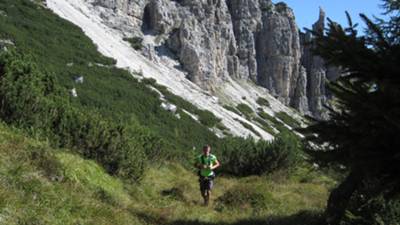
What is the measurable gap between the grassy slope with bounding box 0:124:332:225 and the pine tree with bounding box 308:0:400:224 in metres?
2.43

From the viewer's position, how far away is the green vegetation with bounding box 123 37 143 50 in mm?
52031

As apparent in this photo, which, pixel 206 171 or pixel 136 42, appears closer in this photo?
pixel 206 171

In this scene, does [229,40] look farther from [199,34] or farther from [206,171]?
[206,171]

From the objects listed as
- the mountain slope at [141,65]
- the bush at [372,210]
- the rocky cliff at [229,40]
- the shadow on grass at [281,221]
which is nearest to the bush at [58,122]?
the shadow on grass at [281,221]

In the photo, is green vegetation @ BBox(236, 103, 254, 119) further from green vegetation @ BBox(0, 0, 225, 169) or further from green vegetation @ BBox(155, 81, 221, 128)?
green vegetation @ BBox(0, 0, 225, 169)

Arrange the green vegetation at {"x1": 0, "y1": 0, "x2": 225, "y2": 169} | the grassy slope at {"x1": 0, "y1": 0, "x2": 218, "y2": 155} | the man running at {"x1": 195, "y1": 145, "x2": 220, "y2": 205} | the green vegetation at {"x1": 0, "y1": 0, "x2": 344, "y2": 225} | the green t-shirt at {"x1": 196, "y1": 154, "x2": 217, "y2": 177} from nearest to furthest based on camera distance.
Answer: the green vegetation at {"x1": 0, "y1": 0, "x2": 344, "y2": 225} < the man running at {"x1": 195, "y1": 145, "x2": 220, "y2": 205} < the green t-shirt at {"x1": 196, "y1": 154, "x2": 217, "y2": 177} < the green vegetation at {"x1": 0, "y1": 0, "x2": 225, "y2": 169} < the grassy slope at {"x1": 0, "y1": 0, "x2": 218, "y2": 155}

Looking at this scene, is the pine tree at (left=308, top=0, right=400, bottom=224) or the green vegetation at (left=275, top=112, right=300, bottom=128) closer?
the pine tree at (left=308, top=0, right=400, bottom=224)

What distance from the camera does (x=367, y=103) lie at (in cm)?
598

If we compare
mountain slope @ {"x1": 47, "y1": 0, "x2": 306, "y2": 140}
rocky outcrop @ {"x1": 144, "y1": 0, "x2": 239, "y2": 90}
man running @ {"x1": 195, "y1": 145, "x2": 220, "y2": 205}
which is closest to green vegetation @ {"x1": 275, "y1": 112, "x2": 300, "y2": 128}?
rocky outcrop @ {"x1": 144, "y1": 0, "x2": 239, "y2": 90}

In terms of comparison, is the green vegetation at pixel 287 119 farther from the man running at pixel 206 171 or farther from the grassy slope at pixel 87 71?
the man running at pixel 206 171

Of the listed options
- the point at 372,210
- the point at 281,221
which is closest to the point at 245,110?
the point at 281,221

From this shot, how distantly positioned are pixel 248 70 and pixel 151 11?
2451cm

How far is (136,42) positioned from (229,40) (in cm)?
2606

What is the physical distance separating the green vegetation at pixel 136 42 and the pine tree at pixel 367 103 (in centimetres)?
4583
